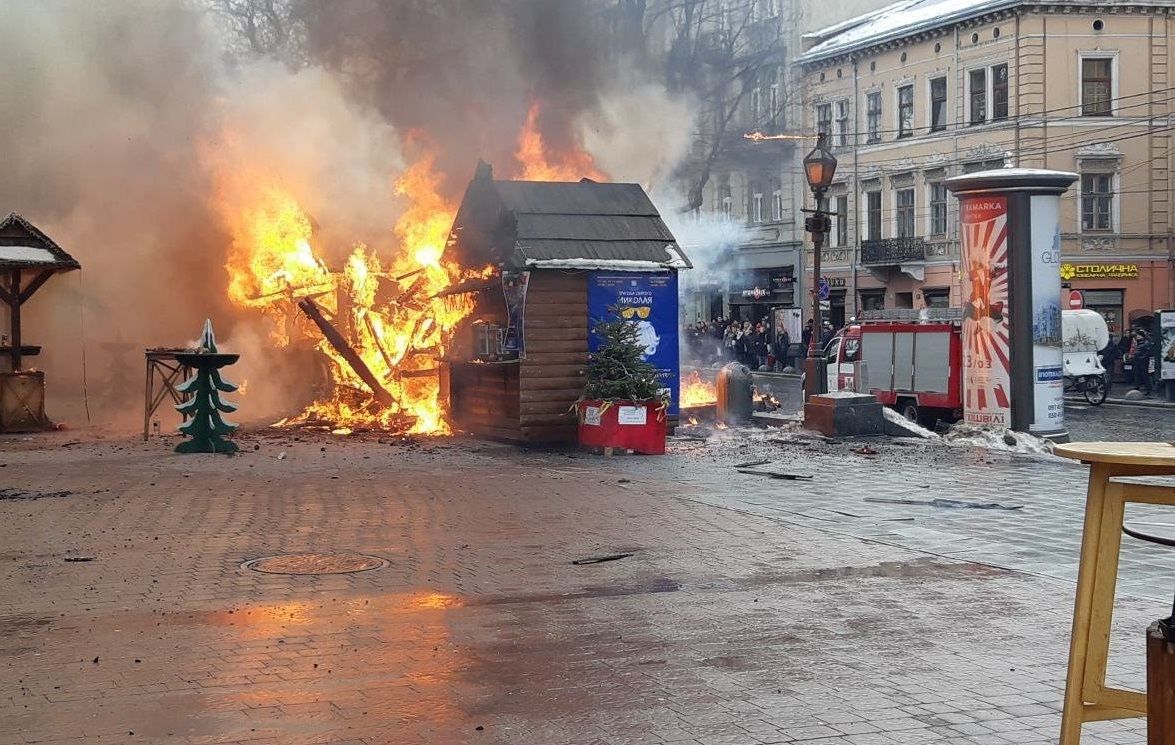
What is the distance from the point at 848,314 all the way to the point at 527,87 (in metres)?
28.0

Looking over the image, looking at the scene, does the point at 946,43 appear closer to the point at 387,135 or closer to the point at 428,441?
the point at 387,135

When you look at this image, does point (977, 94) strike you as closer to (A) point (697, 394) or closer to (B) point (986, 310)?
(A) point (697, 394)

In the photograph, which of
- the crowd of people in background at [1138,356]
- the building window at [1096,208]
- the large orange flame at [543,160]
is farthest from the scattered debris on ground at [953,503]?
the building window at [1096,208]

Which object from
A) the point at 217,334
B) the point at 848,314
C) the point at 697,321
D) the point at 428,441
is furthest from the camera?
the point at 697,321

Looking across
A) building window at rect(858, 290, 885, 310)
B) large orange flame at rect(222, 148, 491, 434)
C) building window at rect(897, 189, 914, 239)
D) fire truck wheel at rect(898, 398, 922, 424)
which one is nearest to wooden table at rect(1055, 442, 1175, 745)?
large orange flame at rect(222, 148, 491, 434)

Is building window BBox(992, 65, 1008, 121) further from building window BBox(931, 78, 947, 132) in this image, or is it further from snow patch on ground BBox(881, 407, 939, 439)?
snow patch on ground BBox(881, 407, 939, 439)

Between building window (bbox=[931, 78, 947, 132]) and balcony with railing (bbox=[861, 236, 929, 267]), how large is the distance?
13.0 ft

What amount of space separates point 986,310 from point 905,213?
90.1ft

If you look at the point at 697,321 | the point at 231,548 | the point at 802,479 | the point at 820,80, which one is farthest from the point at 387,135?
the point at 697,321

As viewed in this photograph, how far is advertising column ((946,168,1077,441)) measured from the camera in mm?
17562

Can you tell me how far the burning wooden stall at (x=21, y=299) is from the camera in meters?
19.1

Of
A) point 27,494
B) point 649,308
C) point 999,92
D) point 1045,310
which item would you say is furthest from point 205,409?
point 999,92

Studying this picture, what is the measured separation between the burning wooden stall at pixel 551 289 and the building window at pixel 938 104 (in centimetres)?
2645

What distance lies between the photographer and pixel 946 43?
138 ft
